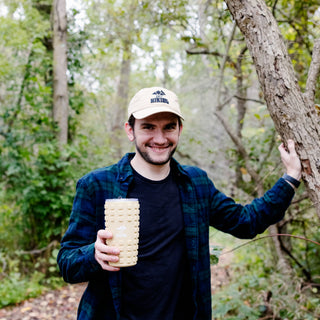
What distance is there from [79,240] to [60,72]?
17.1 feet

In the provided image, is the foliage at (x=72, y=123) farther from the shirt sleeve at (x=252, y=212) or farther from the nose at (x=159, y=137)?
the nose at (x=159, y=137)

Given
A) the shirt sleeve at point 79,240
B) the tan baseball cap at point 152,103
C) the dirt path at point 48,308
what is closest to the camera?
the shirt sleeve at point 79,240

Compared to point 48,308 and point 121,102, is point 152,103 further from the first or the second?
point 121,102

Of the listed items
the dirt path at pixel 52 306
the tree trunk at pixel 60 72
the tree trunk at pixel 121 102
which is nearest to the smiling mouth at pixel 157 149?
the dirt path at pixel 52 306

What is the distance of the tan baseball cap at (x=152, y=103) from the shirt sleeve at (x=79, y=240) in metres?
0.58

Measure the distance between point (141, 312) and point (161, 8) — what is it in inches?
163

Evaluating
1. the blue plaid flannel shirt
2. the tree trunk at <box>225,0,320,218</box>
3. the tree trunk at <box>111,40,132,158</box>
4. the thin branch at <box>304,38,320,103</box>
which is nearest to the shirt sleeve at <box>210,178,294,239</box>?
the blue plaid flannel shirt

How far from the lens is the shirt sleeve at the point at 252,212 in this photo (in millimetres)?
2188

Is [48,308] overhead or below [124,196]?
below

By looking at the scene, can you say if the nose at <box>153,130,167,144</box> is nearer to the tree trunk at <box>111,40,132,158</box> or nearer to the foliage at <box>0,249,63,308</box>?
the foliage at <box>0,249,63,308</box>

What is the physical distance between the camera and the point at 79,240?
2039mm

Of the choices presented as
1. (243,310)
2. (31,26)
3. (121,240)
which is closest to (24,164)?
(31,26)

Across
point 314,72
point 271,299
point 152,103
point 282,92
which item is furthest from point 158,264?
point 271,299

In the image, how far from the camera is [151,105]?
84.8 inches
